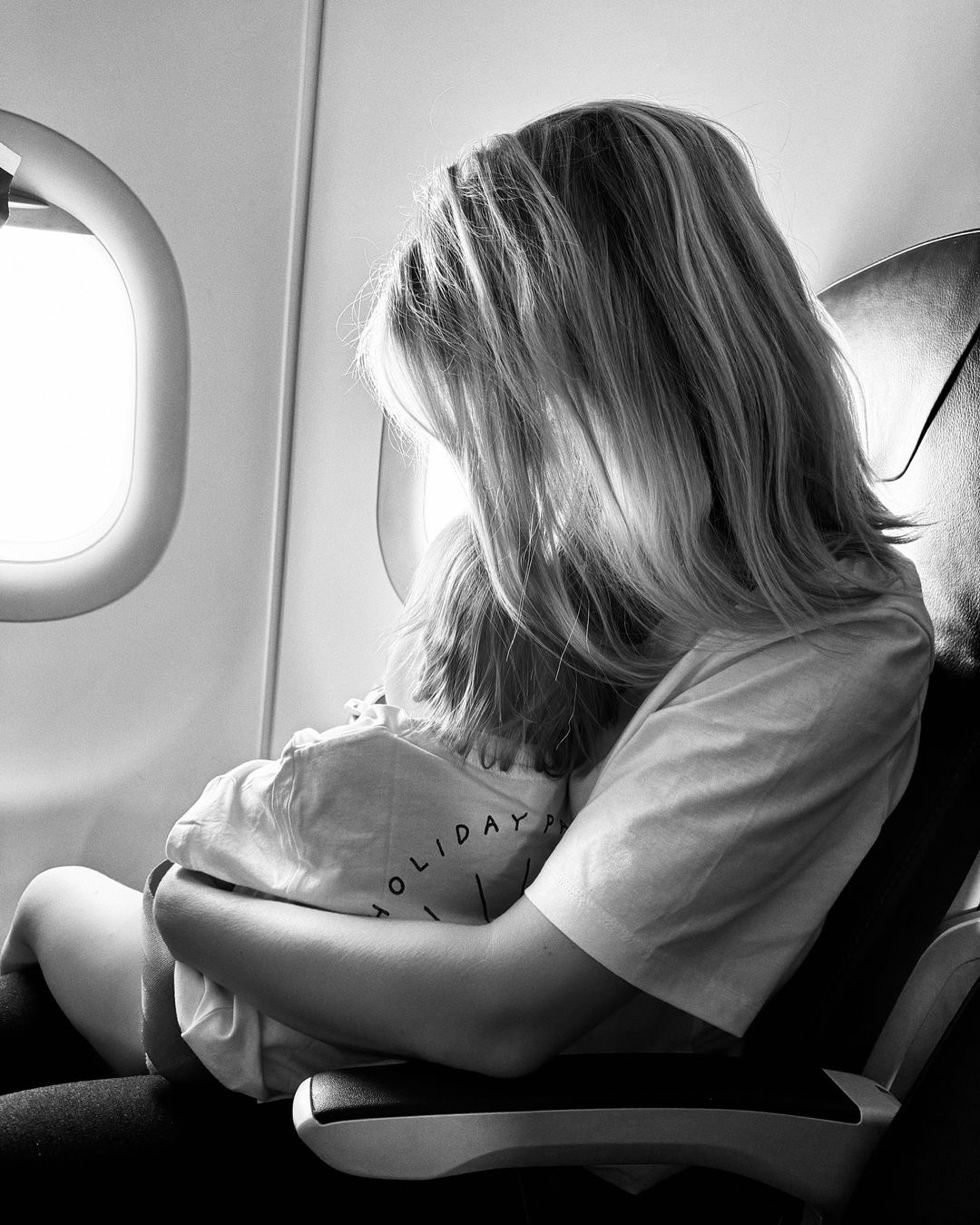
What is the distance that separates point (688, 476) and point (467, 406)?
0.23 metres

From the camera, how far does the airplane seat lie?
771 mm

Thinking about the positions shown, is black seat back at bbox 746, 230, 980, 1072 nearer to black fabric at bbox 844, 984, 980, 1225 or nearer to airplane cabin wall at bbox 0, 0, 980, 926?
black fabric at bbox 844, 984, 980, 1225

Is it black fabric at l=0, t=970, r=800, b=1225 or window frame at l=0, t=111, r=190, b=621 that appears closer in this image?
black fabric at l=0, t=970, r=800, b=1225

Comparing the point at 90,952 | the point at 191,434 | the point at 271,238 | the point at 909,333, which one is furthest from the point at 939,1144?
the point at 271,238

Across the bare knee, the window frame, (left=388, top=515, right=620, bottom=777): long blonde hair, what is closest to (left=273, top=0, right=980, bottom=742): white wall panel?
the window frame

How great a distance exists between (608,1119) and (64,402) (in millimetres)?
1559

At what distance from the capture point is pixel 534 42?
1700 millimetres

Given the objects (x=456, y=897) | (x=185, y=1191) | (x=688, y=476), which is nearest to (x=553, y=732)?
(x=456, y=897)

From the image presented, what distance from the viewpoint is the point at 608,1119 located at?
793mm

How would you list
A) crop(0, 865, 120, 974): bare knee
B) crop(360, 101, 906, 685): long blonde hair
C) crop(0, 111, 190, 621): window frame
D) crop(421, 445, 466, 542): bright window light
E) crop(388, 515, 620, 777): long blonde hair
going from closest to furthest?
crop(360, 101, 906, 685): long blonde hair → crop(388, 515, 620, 777): long blonde hair → crop(0, 865, 120, 974): bare knee → crop(0, 111, 190, 621): window frame → crop(421, 445, 466, 542): bright window light

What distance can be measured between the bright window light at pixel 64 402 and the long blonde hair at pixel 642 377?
1.04 m

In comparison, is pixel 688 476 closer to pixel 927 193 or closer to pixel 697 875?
pixel 697 875

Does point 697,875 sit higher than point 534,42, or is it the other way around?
point 534,42

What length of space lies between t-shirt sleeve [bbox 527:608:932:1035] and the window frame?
4.16 ft
